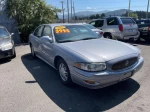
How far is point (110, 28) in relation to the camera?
34.3 feet

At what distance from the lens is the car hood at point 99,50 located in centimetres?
344

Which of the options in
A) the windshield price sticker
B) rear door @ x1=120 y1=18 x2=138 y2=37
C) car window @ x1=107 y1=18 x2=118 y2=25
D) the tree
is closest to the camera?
the windshield price sticker

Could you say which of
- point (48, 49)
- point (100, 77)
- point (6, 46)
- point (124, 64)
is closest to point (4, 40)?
point (6, 46)

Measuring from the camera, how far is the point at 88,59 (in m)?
3.38

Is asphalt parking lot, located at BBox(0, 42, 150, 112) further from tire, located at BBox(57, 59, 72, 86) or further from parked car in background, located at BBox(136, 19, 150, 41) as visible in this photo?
parked car in background, located at BBox(136, 19, 150, 41)

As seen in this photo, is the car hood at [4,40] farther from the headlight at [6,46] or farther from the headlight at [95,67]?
the headlight at [95,67]

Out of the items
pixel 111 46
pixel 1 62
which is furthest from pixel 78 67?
pixel 1 62

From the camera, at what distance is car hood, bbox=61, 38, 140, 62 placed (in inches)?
136

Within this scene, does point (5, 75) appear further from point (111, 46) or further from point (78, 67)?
point (111, 46)

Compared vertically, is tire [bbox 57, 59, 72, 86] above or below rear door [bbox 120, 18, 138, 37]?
below

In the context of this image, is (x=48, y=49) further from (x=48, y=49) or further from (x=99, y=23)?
(x=99, y=23)

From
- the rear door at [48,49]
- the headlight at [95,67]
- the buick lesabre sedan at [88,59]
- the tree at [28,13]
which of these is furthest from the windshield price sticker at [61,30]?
the tree at [28,13]

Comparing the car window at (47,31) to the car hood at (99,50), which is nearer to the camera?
the car hood at (99,50)

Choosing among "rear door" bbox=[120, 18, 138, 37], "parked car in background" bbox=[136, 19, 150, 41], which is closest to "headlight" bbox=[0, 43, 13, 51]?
"rear door" bbox=[120, 18, 138, 37]
